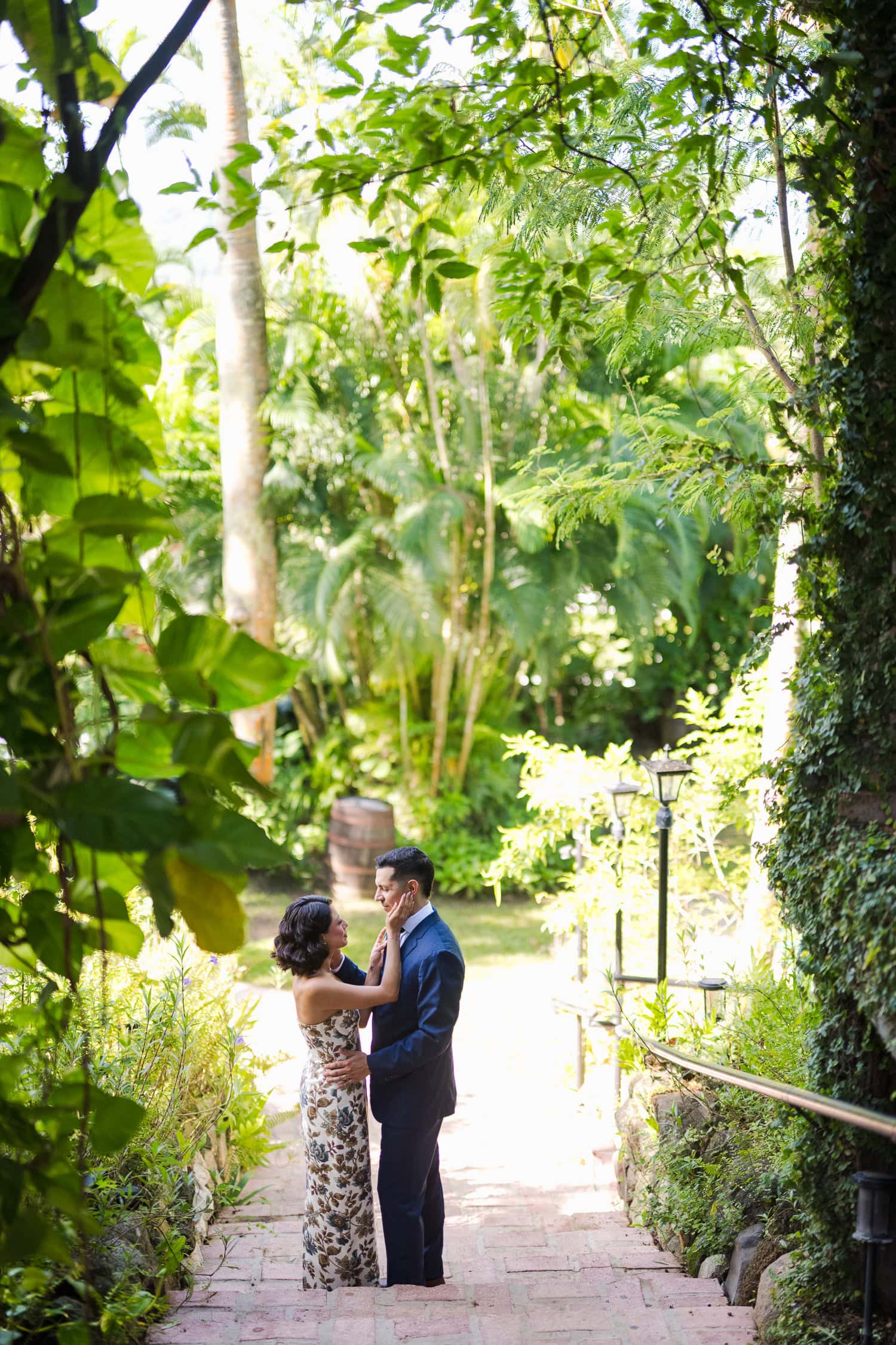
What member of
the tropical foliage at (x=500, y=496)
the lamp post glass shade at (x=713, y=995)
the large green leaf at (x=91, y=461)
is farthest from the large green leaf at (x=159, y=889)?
the lamp post glass shade at (x=713, y=995)

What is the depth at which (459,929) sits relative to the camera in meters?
8.48

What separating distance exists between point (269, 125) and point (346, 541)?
19.4 feet

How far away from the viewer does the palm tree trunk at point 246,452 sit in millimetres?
7770

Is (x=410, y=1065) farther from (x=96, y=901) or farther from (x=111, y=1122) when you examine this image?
(x=96, y=901)

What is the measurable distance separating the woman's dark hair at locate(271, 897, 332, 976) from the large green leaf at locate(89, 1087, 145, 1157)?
1717 millimetres

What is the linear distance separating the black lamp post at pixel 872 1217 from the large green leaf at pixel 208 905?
1540mm

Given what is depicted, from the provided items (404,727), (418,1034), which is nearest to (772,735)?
(418,1034)

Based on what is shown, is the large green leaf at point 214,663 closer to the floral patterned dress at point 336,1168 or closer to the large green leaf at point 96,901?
the large green leaf at point 96,901

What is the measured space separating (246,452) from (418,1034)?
5830 mm

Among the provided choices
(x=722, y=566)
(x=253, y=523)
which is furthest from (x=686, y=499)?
(x=253, y=523)

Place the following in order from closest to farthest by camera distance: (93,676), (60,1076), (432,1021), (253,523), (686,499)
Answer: (93,676) → (60,1076) → (432,1021) → (686,499) → (253,523)

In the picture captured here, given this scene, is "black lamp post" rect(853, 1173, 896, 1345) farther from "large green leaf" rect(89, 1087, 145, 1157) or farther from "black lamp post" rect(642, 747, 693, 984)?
"black lamp post" rect(642, 747, 693, 984)

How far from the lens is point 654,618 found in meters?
9.38

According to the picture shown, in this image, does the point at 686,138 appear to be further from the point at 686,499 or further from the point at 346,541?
the point at 346,541
